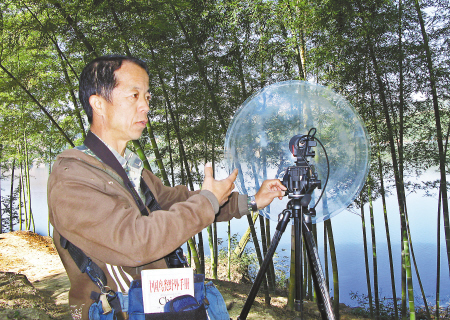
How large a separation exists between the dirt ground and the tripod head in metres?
3.09

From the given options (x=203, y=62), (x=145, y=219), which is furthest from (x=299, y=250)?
(x=203, y=62)

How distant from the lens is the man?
739 mm

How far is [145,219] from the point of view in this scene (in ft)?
2.50

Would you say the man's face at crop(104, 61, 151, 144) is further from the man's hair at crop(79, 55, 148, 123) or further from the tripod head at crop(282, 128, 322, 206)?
the tripod head at crop(282, 128, 322, 206)

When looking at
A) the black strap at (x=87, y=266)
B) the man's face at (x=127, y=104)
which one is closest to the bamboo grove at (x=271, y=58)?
the man's face at (x=127, y=104)

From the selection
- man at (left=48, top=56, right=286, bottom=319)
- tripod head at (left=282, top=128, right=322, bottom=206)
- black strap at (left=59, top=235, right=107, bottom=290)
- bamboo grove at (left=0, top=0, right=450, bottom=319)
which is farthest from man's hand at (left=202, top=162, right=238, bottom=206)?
bamboo grove at (left=0, top=0, right=450, bottom=319)

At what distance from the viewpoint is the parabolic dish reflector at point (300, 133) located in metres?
1.47

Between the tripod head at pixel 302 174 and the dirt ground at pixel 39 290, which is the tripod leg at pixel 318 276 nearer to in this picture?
the tripod head at pixel 302 174

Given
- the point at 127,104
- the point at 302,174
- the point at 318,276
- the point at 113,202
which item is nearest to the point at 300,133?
the point at 302,174

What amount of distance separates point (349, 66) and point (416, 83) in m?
1.01

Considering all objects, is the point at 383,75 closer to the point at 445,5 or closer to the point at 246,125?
the point at 445,5

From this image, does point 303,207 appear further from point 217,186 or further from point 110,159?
point 110,159

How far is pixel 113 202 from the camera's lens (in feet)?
2.51

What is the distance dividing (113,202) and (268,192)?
30.6 inches
